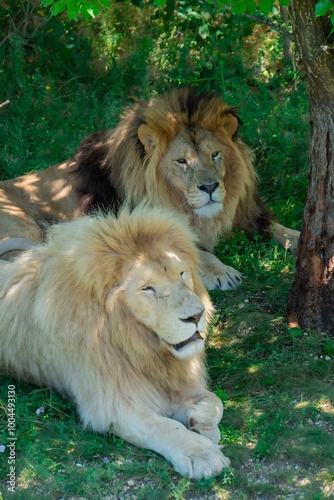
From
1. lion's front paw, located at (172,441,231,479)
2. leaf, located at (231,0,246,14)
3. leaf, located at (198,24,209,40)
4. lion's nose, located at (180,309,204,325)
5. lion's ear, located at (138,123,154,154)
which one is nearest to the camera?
lion's front paw, located at (172,441,231,479)

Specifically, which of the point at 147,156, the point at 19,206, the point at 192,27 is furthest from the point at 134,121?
the point at 192,27

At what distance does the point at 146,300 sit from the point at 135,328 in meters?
0.13

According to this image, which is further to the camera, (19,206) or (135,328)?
(19,206)

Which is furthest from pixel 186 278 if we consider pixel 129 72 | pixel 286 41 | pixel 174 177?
pixel 286 41

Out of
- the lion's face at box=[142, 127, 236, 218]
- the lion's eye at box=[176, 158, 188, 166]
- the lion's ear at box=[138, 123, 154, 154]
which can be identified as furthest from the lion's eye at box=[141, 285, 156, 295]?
the lion's ear at box=[138, 123, 154, 154]

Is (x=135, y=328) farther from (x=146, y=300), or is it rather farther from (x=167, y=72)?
(x=167, y=72)

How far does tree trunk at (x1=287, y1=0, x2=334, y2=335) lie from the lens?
3.78m

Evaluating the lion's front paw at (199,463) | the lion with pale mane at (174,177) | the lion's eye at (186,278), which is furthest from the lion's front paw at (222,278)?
the lion's front paw at (199,463)

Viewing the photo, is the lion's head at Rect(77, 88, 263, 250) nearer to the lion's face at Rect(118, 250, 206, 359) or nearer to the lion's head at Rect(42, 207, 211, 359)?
the lion's head at Rect(42, 207, 211, 359)

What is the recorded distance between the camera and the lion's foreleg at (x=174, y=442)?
3148 mm

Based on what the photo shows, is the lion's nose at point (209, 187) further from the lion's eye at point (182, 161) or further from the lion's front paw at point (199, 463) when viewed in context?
the lion's front paw at point (199, 463)

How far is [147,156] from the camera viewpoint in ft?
16.3

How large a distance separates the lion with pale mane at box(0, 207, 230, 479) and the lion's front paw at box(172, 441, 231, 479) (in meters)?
0.02

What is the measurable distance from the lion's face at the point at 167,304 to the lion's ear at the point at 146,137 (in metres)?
1.56
